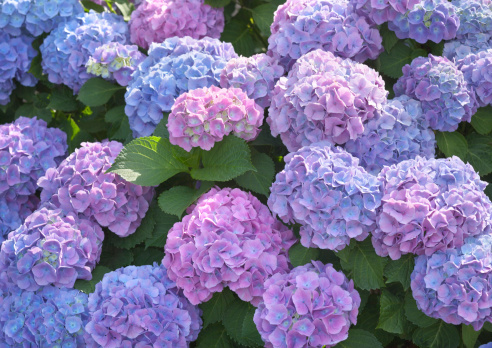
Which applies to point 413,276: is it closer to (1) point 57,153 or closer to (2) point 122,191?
(2) point 122,191

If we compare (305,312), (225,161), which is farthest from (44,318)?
(305,312)

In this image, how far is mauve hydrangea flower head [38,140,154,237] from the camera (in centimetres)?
254

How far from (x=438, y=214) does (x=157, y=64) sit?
1432 millimetres

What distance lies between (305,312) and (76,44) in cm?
192

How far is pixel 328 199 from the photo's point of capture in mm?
2100

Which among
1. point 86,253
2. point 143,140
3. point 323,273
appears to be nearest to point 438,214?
point 323,273

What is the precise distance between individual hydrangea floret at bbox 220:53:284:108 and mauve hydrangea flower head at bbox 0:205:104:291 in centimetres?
86

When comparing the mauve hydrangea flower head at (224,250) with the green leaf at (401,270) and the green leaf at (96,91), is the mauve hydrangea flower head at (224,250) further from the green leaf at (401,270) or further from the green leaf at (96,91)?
the green leaf at (96,91)

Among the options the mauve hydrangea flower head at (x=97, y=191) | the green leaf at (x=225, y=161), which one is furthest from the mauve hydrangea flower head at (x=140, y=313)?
the green leaf at (x=225, y=161)

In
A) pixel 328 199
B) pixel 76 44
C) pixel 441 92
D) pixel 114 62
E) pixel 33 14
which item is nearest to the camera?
pixel 328 199

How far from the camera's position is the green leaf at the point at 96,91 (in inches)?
122

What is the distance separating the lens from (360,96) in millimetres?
2320

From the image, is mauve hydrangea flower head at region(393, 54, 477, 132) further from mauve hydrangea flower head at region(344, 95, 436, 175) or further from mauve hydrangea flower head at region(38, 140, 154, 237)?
mauve hydrangea flower head at region(38, 140, 154, 237)

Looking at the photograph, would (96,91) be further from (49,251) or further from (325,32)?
(325,32)
